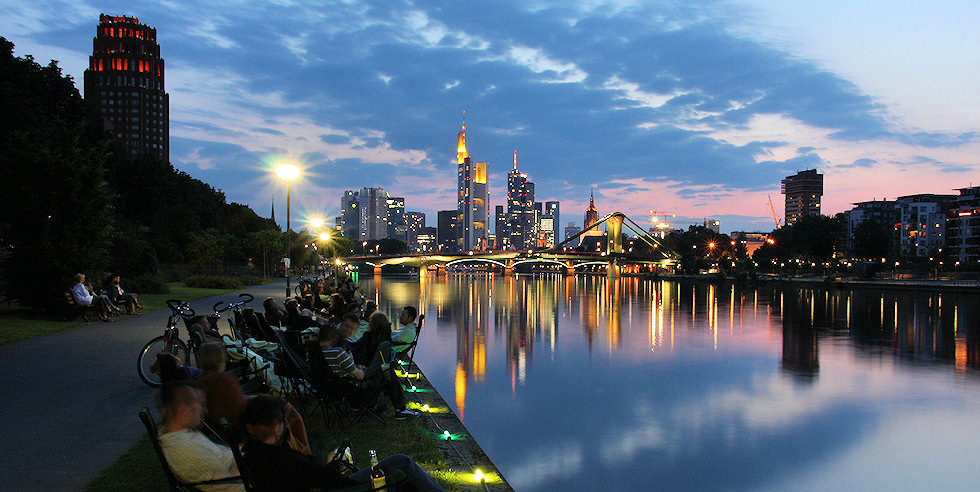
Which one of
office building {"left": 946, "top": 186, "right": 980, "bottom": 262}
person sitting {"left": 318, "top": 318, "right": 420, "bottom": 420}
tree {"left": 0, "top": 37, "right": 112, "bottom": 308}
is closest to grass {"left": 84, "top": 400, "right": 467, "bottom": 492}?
person sitting {"left": 318, "top": 318, "right": 420, "bottom": 420}

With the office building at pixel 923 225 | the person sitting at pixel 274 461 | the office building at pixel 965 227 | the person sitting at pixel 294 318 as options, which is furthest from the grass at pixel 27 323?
the office building at pixel 923 225

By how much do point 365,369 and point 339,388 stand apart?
0.30 meters

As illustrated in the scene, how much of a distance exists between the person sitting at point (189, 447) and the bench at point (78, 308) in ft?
46.9

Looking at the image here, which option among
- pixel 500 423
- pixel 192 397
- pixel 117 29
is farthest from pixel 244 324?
pixel 117 29

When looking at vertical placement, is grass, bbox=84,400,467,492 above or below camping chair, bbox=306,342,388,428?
below

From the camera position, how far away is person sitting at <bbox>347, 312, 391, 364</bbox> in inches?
293

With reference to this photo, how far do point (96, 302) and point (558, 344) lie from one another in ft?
36.8

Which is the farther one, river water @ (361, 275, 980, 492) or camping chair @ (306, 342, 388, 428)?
river water @ (361, 275, 980, 492)

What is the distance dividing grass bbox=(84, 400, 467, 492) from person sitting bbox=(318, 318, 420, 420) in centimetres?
26

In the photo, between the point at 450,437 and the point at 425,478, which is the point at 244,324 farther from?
the point at 425,478

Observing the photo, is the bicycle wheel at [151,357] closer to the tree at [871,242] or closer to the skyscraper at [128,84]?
the tree at [871,242]

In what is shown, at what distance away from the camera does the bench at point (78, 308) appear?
50.9ft

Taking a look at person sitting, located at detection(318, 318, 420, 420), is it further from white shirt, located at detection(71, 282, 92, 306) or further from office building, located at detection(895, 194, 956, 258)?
office building, located at detection(895, 194, 956, 258)

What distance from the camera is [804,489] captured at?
6.64m
